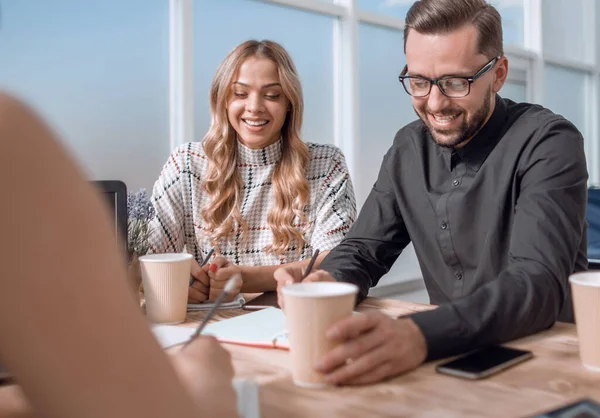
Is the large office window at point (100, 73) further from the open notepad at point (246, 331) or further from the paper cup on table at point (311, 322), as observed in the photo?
the paper cup on table at point (311, 322)

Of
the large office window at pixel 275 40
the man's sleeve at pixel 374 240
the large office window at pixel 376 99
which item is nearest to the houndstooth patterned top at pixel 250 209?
the man's sleeve at pixel 374 240

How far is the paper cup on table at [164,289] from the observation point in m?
1.19

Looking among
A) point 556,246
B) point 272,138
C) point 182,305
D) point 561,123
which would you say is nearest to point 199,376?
point 182,305

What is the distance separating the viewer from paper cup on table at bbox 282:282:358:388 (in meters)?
0.77

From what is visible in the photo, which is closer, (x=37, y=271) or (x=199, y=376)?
(x=37, y=271)

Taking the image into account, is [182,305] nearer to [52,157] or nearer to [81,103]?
[52,157]

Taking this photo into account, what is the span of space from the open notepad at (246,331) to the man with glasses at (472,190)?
0.09 m

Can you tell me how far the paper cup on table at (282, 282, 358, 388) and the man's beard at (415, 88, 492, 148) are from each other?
3.12 ft

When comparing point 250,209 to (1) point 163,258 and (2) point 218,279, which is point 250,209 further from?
(1) point 163,258

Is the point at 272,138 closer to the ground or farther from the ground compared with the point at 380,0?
Result: closer to the ground

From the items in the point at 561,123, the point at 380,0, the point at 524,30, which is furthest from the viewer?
the point at 524,30

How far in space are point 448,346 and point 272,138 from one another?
4.63ft

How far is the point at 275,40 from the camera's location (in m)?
3.46

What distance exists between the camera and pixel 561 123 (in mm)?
1466
